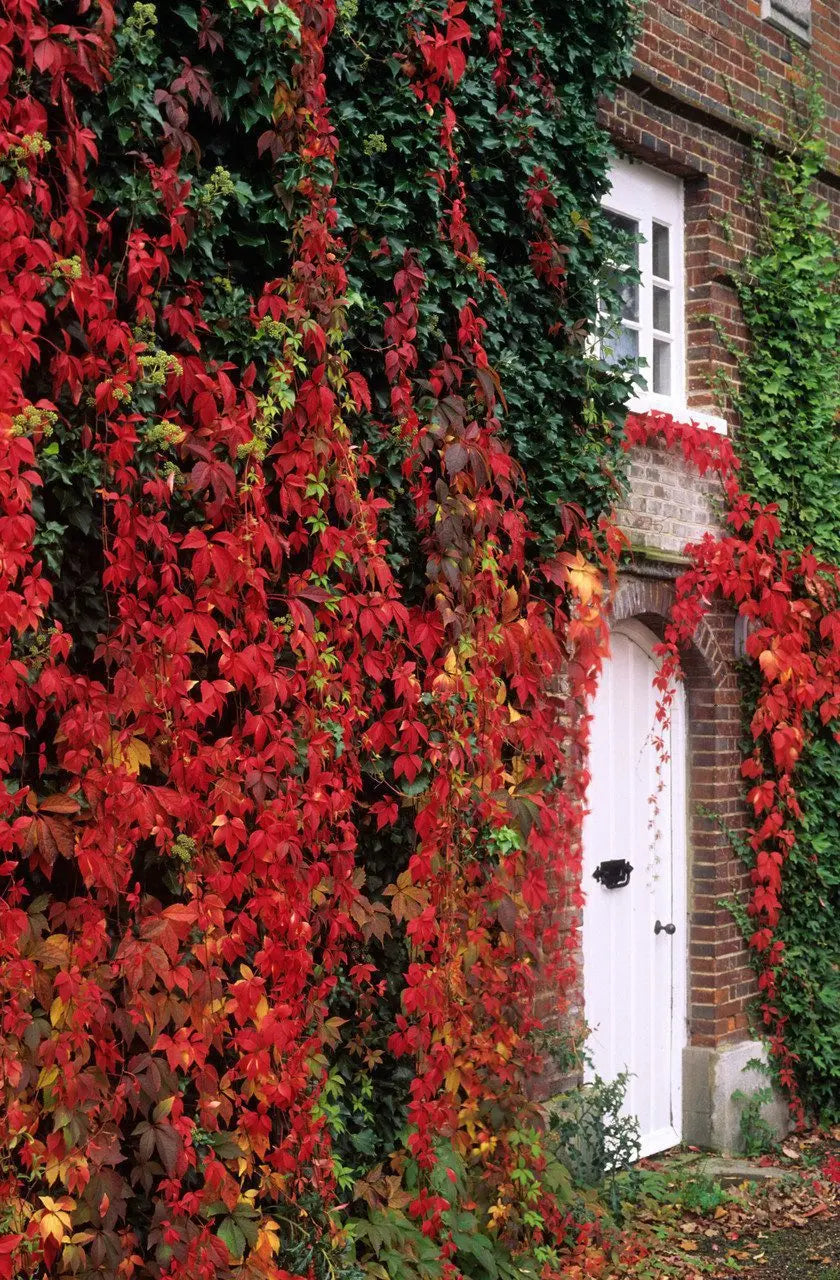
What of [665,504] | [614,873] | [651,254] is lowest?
[614,873]

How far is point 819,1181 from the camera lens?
Result: 7.08 metres

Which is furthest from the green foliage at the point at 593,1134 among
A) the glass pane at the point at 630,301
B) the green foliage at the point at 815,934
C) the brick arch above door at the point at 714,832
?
the glass pane at the point at 630,301

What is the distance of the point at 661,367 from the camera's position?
7809mm

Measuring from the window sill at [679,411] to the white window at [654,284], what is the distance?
0.04 feet

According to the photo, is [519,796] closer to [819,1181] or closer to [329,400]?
[329,400]

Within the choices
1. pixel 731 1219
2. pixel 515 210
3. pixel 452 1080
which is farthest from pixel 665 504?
pixel 731 1219

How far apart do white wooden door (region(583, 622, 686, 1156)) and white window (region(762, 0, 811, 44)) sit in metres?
3.88

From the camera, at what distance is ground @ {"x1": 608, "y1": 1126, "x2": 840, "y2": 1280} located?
19.5ft

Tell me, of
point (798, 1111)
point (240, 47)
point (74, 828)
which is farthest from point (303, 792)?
point (798, 1111)

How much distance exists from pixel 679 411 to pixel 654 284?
0.76 meters

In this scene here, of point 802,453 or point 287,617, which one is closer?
point 287,617

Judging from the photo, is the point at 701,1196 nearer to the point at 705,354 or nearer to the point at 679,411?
the point at 679,411

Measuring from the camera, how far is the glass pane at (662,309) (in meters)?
7.81

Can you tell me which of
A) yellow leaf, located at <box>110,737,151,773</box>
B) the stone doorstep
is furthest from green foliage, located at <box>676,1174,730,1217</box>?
yellow leaf, located at <box>110,737,151,773</box>
